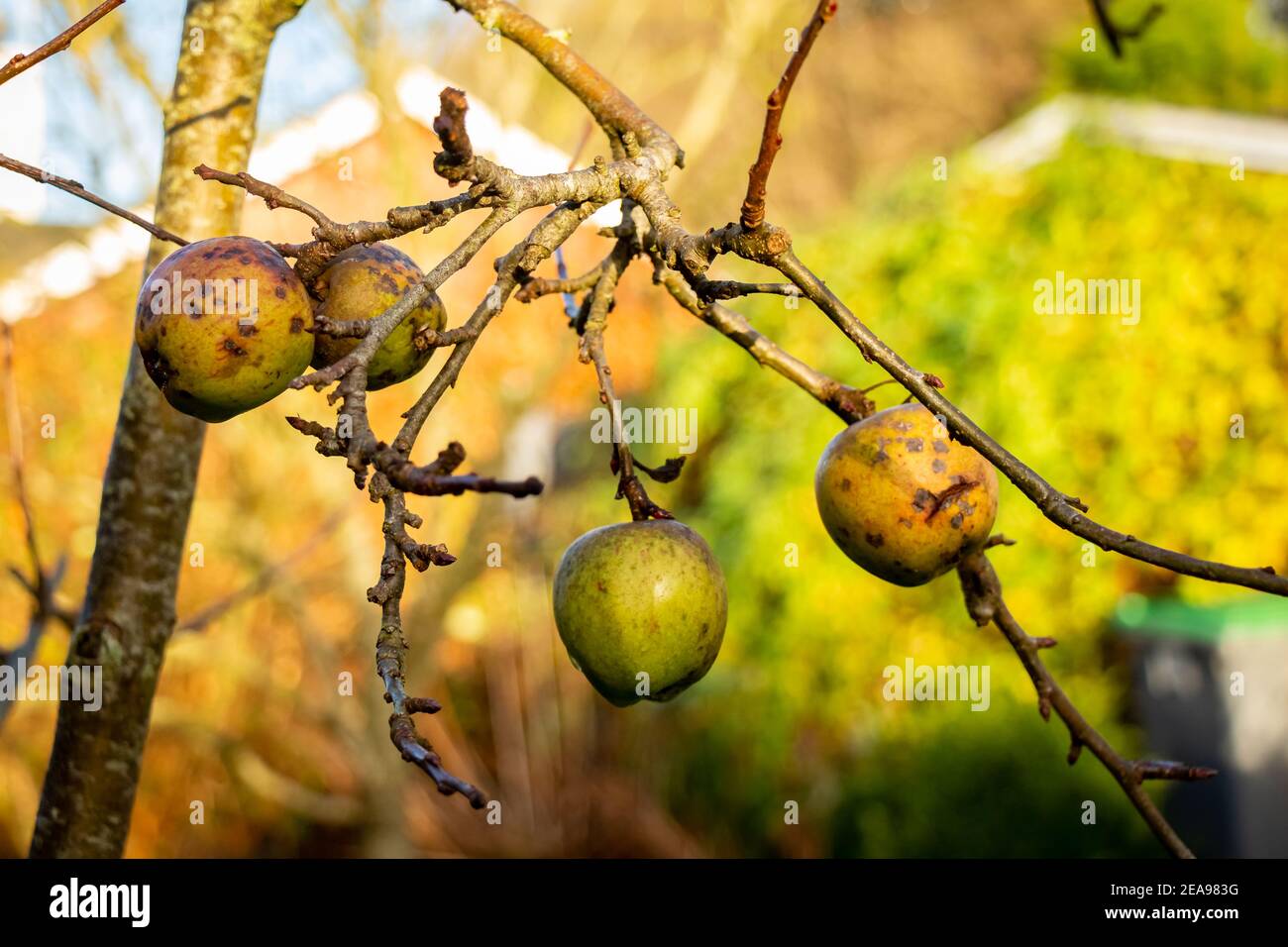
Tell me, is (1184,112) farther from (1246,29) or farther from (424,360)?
(424,360)

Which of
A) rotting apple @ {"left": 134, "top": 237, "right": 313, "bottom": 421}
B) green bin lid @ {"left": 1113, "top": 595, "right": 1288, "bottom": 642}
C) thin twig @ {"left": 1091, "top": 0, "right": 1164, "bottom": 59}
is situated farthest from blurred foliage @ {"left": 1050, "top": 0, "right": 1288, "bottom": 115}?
rotting apple @ {"left": 134, "top": 237, "right": 313, "bottom": 421}

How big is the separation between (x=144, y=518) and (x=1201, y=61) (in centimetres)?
886

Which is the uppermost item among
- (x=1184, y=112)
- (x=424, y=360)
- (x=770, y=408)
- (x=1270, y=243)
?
(x=1184, y=112)

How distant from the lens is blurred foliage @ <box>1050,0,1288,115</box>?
8.21 m

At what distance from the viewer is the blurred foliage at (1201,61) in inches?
323

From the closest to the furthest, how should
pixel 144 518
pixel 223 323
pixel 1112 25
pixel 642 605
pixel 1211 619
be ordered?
1. pixel 223 323
2. pixel 642 605
3. pixel 144 518
4. pixel 1112 25
5. pixel 1211 619

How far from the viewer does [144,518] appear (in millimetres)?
1643

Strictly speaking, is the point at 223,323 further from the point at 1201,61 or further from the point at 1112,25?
the point at 1201,61

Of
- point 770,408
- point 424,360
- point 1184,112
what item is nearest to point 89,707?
point 424,360

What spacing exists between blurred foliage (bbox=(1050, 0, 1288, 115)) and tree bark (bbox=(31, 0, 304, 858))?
26.7ft

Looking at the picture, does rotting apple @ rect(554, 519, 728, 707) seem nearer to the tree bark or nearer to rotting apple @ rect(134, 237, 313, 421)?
rotting apple @ rect(134, 237, 313, 421)

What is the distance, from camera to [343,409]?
0.97m

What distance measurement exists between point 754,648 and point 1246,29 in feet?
22.4

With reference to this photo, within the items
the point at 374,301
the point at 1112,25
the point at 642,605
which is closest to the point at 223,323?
the point at 374,301
